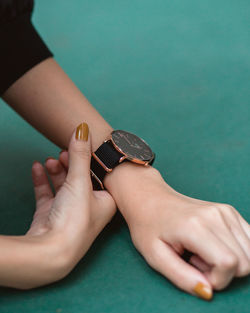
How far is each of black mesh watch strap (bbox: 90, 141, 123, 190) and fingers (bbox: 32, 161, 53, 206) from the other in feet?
0.39

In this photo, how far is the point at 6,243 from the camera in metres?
0.59

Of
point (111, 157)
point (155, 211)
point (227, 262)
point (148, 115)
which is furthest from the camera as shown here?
point (148, 115)

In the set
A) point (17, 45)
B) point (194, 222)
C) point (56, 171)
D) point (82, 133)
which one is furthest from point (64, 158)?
point (194, 222)

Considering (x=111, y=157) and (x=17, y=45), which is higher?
(x=17, y=45)

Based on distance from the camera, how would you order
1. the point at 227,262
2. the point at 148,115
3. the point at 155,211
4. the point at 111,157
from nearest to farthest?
1. the point at 227,262
2. the point at 155,211
3. the point at 111,157
4. the point at 148,115

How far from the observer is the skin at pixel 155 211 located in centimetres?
59

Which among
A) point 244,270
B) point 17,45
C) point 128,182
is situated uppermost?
point 17,45

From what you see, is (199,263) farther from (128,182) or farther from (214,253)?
(128,182)

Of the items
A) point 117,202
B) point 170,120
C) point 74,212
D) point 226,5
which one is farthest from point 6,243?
point 226,5

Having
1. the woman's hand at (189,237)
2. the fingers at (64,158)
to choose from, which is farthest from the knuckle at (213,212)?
the fingers at (64,158)

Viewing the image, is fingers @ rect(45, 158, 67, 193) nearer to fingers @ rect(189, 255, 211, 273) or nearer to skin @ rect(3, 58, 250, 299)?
skin @ rect(3, 58, 250, 299)

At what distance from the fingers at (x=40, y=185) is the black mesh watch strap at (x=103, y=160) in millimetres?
120

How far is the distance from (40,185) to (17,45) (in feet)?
1.00

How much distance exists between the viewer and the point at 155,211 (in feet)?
2.29
